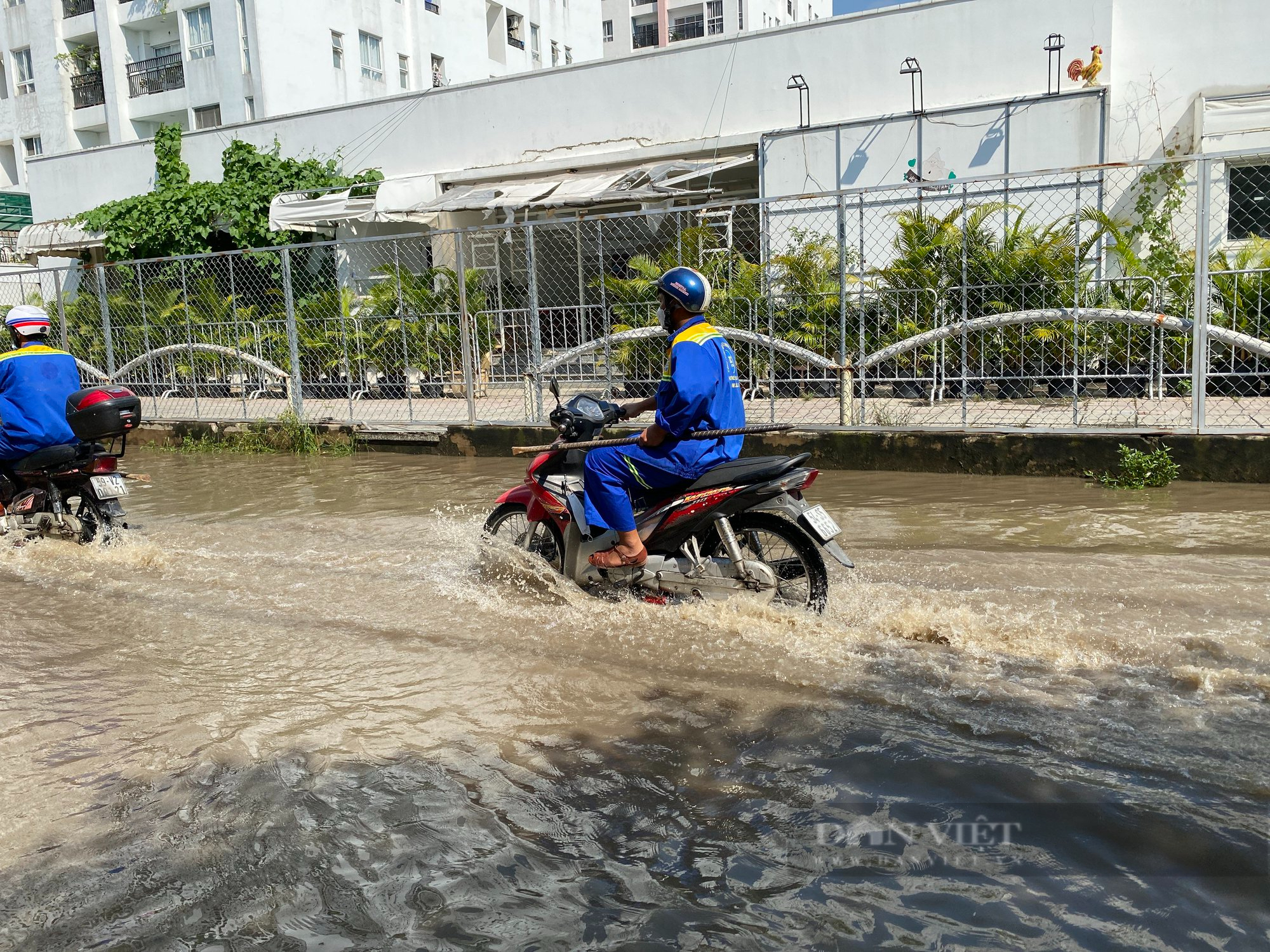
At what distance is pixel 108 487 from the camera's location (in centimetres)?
746

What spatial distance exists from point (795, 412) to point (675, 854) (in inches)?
303

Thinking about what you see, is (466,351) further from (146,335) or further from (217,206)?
(217,206)

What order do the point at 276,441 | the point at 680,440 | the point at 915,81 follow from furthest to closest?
the point at 915,81 < the point at 276,441 < the point at 680,440

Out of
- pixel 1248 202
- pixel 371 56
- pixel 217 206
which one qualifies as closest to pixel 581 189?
pixel 217 206

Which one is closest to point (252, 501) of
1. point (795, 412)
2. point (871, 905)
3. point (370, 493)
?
point (370, 493)

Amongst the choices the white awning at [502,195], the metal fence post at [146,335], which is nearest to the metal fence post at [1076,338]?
the white awning at [502,195]

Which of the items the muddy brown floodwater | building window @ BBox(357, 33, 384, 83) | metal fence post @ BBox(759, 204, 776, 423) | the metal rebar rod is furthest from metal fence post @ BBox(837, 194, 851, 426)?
building window @ BBox(357, 33, 384, 83)

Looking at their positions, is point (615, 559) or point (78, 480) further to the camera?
point (78, 480)

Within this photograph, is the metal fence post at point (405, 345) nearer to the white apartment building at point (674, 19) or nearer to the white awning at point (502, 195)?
the white awning at point (502, 195)

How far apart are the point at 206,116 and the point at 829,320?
25430 millimetres

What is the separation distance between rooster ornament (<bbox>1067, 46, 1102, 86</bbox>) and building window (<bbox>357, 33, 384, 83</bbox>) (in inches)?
839

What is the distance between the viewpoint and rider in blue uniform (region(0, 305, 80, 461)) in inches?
293

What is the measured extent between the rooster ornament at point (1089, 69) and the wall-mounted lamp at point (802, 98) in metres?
3.62

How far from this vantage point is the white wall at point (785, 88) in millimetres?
14305
